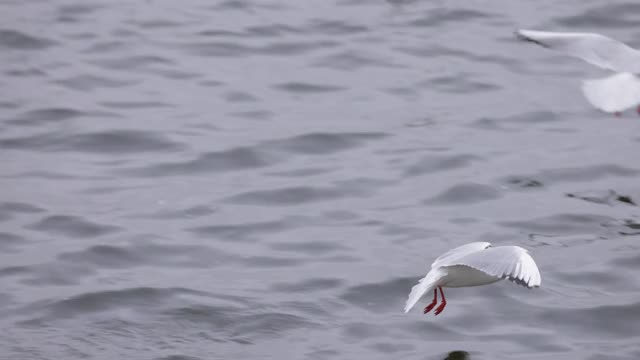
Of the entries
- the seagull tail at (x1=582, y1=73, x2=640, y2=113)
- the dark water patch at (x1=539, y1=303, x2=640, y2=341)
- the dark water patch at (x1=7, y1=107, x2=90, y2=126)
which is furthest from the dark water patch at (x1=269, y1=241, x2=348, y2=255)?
the dark water patch at (x1=7, y1=107, x2=90, y2=126)

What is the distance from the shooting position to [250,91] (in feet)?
32.3

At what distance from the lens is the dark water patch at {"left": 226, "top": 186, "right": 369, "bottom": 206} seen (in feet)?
26.6

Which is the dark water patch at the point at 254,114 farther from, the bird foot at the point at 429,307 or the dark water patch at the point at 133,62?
the bird foot at the point at 429,307

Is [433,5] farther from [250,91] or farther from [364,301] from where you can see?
[364,301]

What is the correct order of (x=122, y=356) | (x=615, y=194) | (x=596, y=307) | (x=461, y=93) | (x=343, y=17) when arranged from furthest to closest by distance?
(x=343, y=17)
(x=461, y=93)
(x=615, y=194)
(x=596, y=307)
(x=122, y=356)

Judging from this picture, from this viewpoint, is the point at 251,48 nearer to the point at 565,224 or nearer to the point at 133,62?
the point at 133,62

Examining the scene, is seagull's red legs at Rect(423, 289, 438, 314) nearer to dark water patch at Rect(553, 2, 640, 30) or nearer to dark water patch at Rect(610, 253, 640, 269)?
dark water patch at Rect(610, 253, 640, 269)

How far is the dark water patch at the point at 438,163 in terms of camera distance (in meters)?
8.52

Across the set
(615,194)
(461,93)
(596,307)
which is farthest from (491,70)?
(596,307)

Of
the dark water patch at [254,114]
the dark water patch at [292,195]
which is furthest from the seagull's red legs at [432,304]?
the dark water patch at [254,114]

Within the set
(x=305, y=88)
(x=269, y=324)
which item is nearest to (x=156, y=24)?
(x=305, y=88)

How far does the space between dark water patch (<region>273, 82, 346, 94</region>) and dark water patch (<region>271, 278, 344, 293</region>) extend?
9.82 feet

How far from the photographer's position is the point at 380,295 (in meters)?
6.89

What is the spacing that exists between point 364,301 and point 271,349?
2.52 feet
